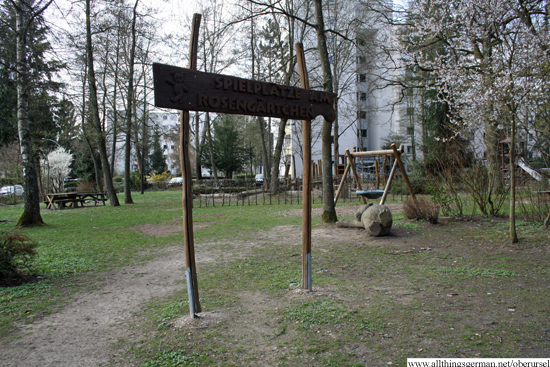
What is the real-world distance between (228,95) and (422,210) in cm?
685

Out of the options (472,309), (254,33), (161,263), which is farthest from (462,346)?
(254,33)

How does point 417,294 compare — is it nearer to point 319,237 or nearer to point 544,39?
point 319,237

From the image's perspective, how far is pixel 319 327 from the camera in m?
3.56

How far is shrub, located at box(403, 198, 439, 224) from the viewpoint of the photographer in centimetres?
877

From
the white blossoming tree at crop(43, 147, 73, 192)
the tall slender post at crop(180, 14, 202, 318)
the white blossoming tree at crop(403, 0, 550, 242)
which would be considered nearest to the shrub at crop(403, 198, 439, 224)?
the white blossoming tree at crop(403, 0, 550, 242)

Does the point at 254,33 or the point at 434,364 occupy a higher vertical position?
the point at 254,33

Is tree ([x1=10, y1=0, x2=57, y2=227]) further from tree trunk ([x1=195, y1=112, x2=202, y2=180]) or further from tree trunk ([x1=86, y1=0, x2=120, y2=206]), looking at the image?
tree trunk ([x1=195, y1=112, x2=202, y2=180])

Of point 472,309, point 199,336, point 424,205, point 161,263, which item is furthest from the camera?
point 424,205

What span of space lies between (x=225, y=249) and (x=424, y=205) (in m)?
5.02

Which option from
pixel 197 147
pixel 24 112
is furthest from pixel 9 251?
pixel 197 147

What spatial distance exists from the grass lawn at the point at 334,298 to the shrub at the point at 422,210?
542 mm

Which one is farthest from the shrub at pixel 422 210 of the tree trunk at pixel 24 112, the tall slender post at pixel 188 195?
the tree trunk at pixel 24 112

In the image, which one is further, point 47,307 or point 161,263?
point 161,263

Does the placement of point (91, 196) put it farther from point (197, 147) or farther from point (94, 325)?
point (94, 325)
